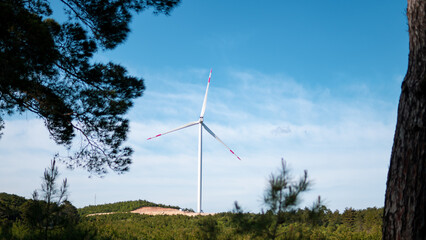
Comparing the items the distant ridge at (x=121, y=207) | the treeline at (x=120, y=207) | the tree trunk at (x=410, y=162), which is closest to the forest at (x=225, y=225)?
the tree trunk at (x=410, y=162)

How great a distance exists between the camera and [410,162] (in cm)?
425

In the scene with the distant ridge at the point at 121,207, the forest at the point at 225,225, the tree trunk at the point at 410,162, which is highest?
the tree trunk at the point at 410,162

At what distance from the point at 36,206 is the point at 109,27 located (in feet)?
17.8

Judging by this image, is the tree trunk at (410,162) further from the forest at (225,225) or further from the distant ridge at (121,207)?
the distant ridge at (121,207)

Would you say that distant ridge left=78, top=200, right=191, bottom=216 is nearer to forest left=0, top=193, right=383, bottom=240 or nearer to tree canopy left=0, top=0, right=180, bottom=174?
forest left=0, top=193, right=383, bottom=240

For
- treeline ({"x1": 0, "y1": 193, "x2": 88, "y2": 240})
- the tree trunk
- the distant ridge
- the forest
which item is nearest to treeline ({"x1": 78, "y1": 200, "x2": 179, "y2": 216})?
the distant ridge

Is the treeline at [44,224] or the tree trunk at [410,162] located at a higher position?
the tree trunk at [410,162]

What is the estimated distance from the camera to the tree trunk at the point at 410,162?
13.6 ft

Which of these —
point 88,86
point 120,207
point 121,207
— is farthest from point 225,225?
point 120,207

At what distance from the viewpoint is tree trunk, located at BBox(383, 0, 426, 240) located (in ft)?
13.6

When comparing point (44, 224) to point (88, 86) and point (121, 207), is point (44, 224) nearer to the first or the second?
point (88, 86)

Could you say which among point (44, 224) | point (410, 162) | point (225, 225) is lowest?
point (225, 225)

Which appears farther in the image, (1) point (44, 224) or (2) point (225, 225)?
(2) point (225, 225)

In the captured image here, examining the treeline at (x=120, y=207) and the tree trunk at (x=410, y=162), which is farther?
the treeline at (x=120, y=207)
